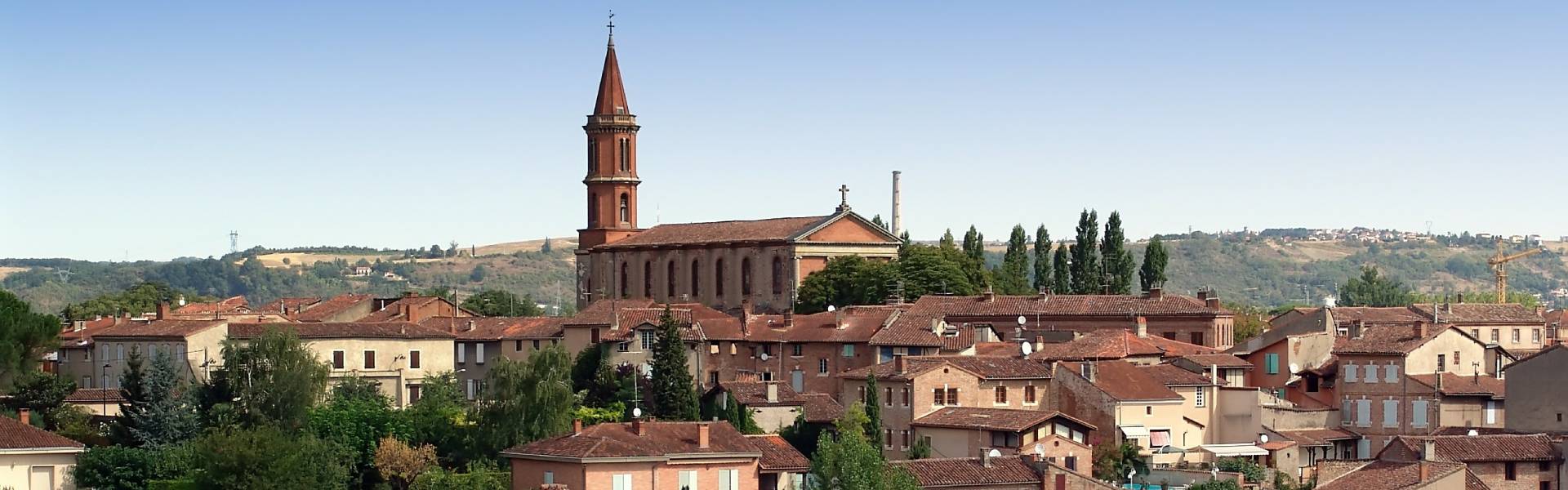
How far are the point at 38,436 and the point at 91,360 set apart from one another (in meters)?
22.4

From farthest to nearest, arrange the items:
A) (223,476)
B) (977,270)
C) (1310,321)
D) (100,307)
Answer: (100,307) → (977,270) → (1310,321) → (223,476)

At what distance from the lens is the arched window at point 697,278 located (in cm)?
10250

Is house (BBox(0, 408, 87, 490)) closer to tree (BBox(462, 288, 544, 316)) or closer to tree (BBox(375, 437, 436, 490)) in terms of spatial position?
tree (BBox(375, 437, 436, 490))

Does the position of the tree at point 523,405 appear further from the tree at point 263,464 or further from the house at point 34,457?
the house at point 34,457

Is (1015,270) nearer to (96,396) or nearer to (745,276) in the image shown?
(745,276)

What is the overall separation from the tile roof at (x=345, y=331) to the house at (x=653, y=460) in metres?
23.2

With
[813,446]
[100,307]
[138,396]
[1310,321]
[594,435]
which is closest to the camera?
[594,435]

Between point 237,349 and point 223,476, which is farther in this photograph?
point 237,349

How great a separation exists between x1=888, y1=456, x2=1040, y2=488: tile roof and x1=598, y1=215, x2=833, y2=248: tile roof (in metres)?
43.6

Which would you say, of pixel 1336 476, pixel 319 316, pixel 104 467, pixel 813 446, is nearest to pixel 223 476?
pixel 104 467

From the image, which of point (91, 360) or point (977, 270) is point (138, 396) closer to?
point (91, 360)

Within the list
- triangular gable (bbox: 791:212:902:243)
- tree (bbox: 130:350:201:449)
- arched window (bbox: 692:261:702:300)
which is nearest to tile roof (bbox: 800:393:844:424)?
tree (bbox: 130:350:201:449)

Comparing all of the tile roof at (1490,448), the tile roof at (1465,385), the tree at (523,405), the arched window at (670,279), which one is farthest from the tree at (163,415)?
the arched window at (670,279)

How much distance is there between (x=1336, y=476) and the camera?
57188 millimetres
